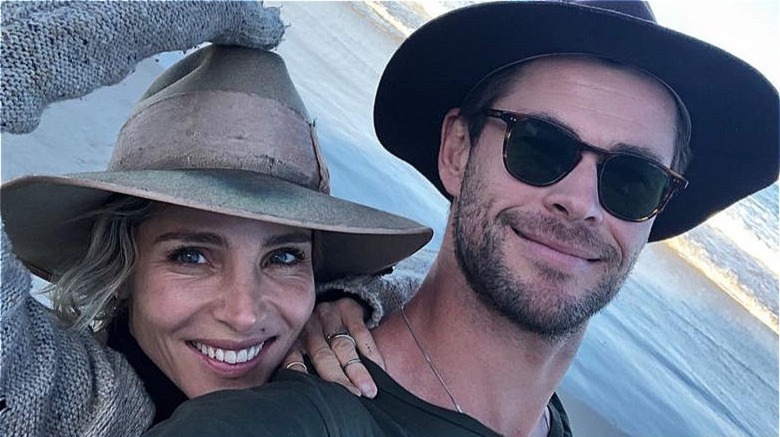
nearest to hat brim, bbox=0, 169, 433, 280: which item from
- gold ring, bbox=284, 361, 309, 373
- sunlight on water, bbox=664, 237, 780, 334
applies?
gold ring, bbox=284, 361, 309, 373

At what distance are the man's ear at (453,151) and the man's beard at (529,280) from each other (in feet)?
0.60

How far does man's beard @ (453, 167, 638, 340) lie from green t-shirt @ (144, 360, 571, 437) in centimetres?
31

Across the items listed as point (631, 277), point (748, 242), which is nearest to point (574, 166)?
point (631, 277)

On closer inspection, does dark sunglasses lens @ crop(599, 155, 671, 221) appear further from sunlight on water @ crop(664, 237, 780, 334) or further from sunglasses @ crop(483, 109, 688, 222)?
sunlight on water @ crop(664, 237, 780, 334)

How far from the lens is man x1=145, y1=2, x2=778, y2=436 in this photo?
1987 mm

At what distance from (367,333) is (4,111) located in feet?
3.18

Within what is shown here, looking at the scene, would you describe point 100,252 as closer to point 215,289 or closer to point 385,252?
point 215,289

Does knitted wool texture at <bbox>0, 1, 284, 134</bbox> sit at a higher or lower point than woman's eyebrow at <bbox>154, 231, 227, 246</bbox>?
higher

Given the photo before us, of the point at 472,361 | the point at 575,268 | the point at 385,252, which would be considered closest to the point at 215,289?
the point at 385,252

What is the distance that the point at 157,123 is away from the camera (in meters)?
1.97

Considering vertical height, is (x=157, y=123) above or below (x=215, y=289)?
above

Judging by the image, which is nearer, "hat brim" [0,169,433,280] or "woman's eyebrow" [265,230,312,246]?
"hat brim" [0,169,433,280]

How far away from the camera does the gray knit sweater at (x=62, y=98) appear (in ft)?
4.97

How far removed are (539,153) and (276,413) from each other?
919 mm
